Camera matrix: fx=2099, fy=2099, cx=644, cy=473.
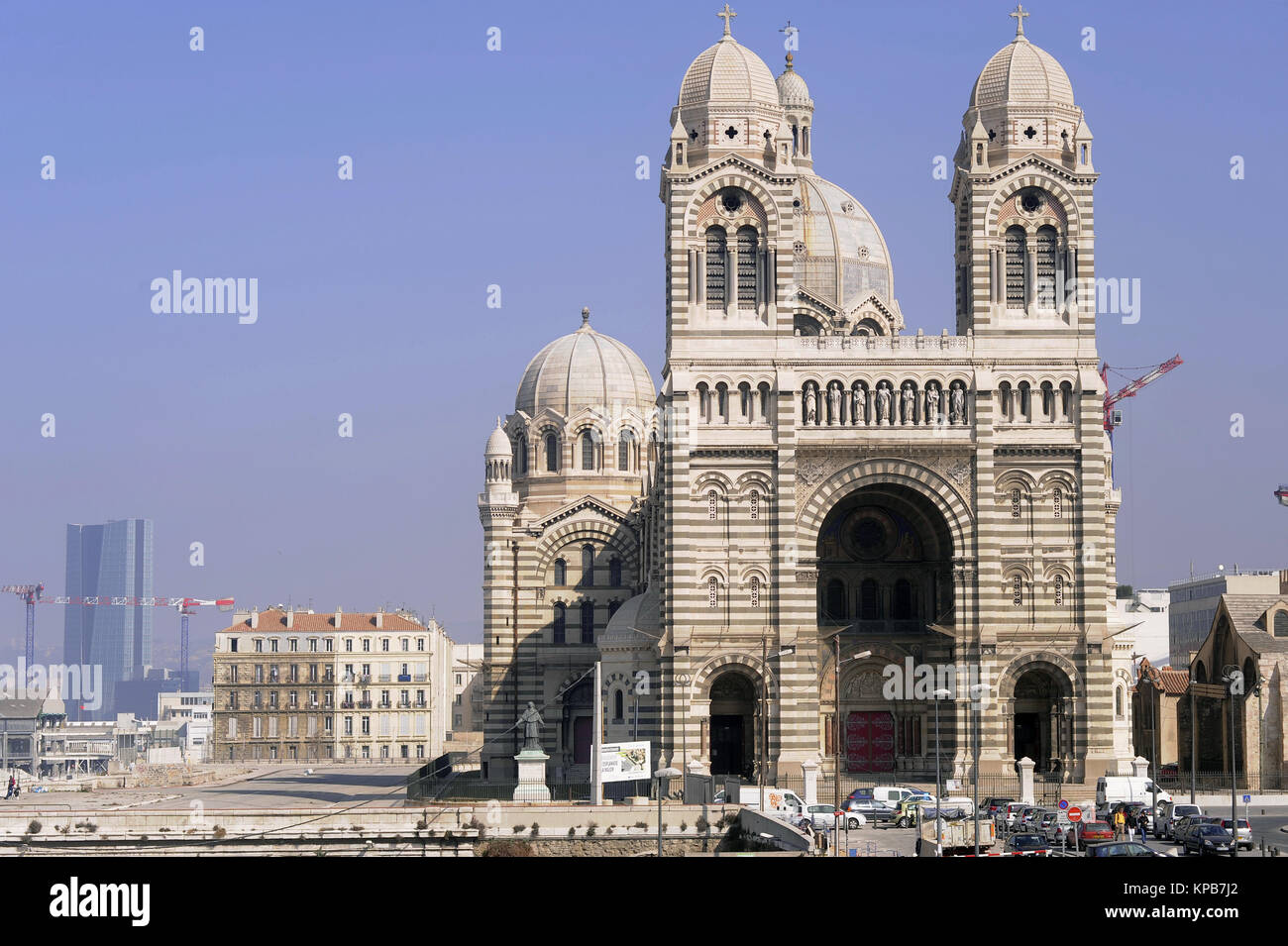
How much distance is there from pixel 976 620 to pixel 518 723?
2562 centimetres

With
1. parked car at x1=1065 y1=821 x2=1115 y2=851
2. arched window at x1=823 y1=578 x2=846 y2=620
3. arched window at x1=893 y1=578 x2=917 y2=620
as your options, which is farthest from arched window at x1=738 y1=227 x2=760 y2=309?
parked car at x1=1065 y1=821 x2=1115 y2=851

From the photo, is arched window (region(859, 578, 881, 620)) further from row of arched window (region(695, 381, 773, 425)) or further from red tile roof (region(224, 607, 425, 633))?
red tile roof (region(224, 607, 425, 633))

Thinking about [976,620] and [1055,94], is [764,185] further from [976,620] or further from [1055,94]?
[976,620]

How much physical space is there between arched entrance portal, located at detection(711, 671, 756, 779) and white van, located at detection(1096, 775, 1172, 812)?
1409 cm

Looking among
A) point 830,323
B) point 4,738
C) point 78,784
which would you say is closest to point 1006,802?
point 830,323

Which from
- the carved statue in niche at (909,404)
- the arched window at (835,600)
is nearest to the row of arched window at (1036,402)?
the carved statue in niche at (909,404)

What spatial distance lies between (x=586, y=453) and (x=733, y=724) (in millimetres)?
31080

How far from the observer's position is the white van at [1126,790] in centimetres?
7619

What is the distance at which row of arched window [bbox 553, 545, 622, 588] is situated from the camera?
105 meters

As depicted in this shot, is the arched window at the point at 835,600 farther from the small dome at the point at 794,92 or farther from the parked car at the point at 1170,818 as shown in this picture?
the small dome at the point at 794,92

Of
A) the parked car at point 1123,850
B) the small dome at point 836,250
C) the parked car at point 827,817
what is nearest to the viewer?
the parked car at point 1123,850

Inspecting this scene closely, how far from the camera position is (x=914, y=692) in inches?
3386

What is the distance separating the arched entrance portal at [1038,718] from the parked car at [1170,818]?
46.4 feet

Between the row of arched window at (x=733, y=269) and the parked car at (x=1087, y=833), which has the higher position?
the row of arched window at (x=733, y=269)
